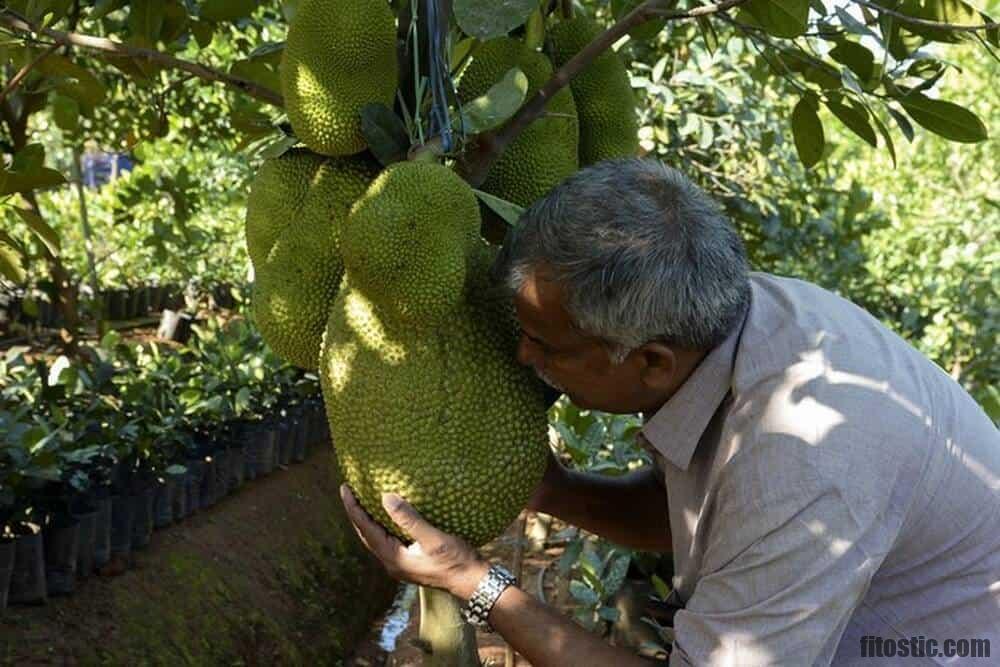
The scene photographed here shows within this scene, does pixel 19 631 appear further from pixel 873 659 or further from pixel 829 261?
pixel 829 261

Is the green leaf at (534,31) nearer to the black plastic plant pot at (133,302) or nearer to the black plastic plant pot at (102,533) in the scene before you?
the black plastic plant pot at (102,533)

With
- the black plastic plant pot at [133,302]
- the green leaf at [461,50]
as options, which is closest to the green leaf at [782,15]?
the green leaf at [461,50]

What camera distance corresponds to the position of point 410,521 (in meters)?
1.05

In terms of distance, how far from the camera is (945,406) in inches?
45.0

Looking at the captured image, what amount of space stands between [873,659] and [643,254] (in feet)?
1.65

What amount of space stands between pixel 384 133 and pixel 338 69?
88 millimetres

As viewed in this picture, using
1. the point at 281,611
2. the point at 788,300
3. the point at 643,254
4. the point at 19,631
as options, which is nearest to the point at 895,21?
the point at 788,300

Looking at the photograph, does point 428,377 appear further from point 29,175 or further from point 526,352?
point 29,175

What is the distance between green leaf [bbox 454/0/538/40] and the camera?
3.47ft

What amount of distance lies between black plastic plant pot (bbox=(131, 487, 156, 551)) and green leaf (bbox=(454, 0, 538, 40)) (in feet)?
6.85

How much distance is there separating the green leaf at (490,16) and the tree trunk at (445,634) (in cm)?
59

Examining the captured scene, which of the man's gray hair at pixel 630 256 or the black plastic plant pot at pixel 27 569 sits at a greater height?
the man's gray hair at pixel 630 256

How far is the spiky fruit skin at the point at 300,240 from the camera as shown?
1.16 meters

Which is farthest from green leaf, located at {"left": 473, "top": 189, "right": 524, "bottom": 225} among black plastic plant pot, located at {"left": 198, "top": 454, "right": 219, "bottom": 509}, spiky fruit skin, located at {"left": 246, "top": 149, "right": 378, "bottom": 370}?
black plastic plant pot, located at {"left": 198, "top": 454, "right": 219, "bottom": 509}
